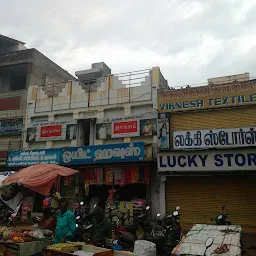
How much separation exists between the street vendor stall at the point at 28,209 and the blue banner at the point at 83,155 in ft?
6.24

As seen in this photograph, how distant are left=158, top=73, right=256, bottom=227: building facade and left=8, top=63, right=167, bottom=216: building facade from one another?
842mm

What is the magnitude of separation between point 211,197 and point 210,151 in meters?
2.24

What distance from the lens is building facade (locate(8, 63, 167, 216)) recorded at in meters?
12.5

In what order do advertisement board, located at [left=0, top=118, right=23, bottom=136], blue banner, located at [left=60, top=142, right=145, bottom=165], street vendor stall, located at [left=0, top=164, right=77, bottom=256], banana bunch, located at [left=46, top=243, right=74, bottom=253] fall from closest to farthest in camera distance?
banana bunch, located at [left=46, top=243, right=74, bottom=253], street vendor stall, located at [left=0, top=164, right=77, bottom=256], blue banner, located at [left=60, top=142, right=145, bottom=165], advertisement board, located at [left=0, top=118, right=23, bottom=136]

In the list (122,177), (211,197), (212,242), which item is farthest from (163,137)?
(212,242)

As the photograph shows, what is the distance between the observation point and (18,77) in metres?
20.2

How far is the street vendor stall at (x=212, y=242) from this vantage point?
3930 mm

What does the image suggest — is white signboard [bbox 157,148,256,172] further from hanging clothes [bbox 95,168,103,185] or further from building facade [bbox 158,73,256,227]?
hanging clothes [bbox 95,168,103,185]

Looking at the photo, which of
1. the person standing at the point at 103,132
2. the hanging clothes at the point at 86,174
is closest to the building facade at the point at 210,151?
the person standing at the point at 103,132

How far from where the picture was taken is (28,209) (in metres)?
14.3

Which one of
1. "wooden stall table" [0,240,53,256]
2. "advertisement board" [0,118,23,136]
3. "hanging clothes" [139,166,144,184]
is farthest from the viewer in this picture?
"advertisement board" [0,118,23,136]

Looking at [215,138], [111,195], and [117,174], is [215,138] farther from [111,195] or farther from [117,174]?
[111,195]

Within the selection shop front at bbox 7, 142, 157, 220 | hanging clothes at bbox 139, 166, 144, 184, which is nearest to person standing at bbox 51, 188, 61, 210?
shop front at bbox 7, 142, 157, 220

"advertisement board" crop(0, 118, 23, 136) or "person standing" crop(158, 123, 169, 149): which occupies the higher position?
"advertisement board" crop(0, 118, 23, 136)
